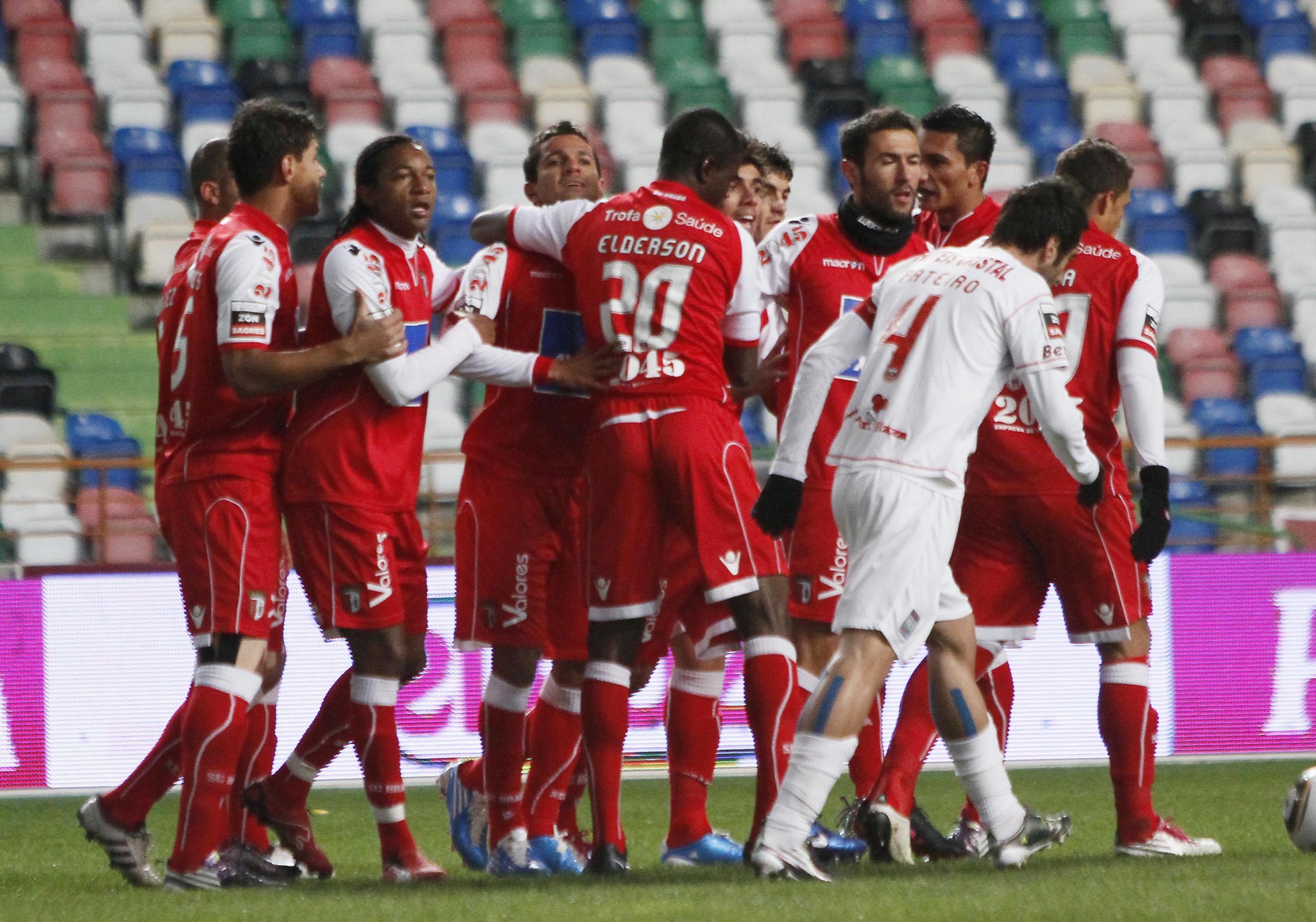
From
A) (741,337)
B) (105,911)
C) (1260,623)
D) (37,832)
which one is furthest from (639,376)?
(1260,623)

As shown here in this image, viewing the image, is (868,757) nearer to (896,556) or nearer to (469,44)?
(896,556)

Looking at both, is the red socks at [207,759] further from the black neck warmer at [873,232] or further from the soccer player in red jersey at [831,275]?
the black neck warmer at [873,232]

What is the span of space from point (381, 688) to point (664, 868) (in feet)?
3.25

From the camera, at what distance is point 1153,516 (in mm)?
5688

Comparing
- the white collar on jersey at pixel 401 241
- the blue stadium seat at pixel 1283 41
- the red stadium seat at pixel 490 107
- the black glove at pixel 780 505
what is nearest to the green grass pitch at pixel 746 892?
the black glove at pixel 780 505

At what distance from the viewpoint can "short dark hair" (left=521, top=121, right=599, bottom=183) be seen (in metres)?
6.29

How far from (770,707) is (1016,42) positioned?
13.2 meters

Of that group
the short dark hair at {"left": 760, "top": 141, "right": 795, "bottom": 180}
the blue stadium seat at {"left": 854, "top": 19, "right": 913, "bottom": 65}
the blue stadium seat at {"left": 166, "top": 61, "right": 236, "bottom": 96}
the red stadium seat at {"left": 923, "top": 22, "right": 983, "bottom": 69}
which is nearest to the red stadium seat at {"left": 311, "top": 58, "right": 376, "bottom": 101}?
the blue stadium seat at {"left": 166, "top": 61, "right": 236, "bottom": 96}

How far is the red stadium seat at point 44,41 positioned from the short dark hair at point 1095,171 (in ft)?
36.8

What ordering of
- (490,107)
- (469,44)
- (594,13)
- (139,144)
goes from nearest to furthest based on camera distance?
(139,144), (490,107), (469,44), (594,13)

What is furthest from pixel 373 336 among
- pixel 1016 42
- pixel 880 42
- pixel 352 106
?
pixel 1016 42

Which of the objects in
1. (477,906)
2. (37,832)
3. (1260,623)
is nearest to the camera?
(477,906)

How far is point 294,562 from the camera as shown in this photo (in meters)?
5.72

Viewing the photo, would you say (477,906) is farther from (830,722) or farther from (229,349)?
(229,349)
